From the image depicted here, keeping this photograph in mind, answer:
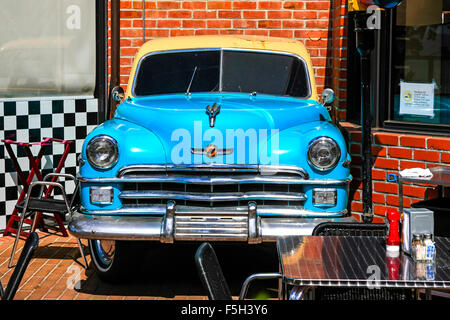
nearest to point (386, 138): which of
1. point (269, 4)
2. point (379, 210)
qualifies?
point (379, 210)

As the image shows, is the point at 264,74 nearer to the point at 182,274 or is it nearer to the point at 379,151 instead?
the point at 379,151

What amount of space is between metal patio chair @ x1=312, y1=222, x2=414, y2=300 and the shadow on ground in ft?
4.67

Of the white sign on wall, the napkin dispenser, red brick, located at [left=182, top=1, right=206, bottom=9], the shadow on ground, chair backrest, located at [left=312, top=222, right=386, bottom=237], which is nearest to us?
the napkin dispenser

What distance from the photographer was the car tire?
5.42m

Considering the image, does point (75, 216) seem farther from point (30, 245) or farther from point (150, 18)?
point (150, 18)

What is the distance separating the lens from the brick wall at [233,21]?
830cm

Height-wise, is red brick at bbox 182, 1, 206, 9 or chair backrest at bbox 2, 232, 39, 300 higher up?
red brick at bbox 182, 1, 206, 9

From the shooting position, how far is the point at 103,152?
202 inches

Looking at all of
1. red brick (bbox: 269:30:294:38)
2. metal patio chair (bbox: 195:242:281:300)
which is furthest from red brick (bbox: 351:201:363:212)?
metal patio chair (bbox: 195:242:281:300)

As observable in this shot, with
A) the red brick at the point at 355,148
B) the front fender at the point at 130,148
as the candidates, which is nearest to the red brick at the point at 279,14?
the red brick at the point at 355,148

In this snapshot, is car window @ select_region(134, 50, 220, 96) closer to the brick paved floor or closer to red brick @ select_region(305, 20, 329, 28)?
the brick paved floor

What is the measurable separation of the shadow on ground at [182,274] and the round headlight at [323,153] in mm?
838

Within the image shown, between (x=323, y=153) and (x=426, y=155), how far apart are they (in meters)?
1.53
